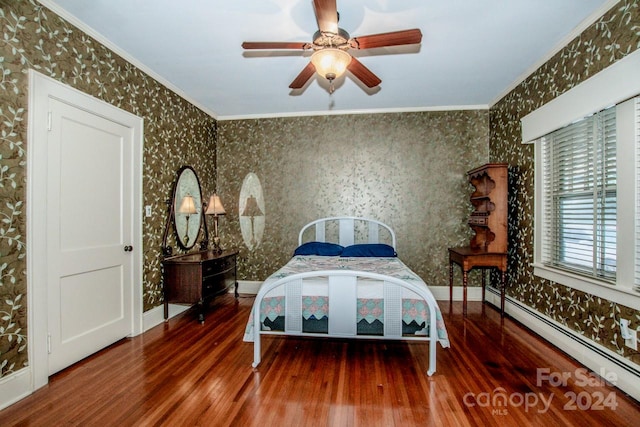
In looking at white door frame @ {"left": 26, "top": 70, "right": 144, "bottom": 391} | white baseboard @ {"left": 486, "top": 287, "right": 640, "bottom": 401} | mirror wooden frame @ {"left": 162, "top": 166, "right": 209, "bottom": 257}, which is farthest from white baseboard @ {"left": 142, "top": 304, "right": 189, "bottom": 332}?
white baseboard @ {"left": 486, "top": 287, "right": 640, "bottom": 401}

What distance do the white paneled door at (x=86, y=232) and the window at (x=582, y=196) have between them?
3939 mm

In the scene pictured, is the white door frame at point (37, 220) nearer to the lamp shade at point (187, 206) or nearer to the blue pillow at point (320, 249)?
the lamp shade at point (187, 206)

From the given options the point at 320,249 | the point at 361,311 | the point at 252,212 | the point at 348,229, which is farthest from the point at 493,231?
the point at 252,212

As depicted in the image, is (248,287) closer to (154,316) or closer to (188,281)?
(188,281)

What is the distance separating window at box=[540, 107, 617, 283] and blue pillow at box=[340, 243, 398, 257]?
61.6 inches

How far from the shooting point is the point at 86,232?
8.20 feet

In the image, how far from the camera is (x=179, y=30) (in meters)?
2.49

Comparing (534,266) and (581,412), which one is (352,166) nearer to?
(534,266)

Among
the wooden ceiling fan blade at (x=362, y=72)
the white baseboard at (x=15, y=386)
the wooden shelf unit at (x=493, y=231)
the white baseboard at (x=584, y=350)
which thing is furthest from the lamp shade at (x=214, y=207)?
the white baseboard at (x=584, y=350)

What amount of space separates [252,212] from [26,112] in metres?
2.81

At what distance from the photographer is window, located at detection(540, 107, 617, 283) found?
7.50 ft

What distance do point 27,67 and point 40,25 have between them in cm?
33

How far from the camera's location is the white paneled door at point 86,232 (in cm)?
222

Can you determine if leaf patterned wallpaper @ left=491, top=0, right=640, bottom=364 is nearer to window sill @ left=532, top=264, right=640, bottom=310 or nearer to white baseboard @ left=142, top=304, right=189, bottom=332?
window sill @ left=532, top=264, right=640, bottom=310
